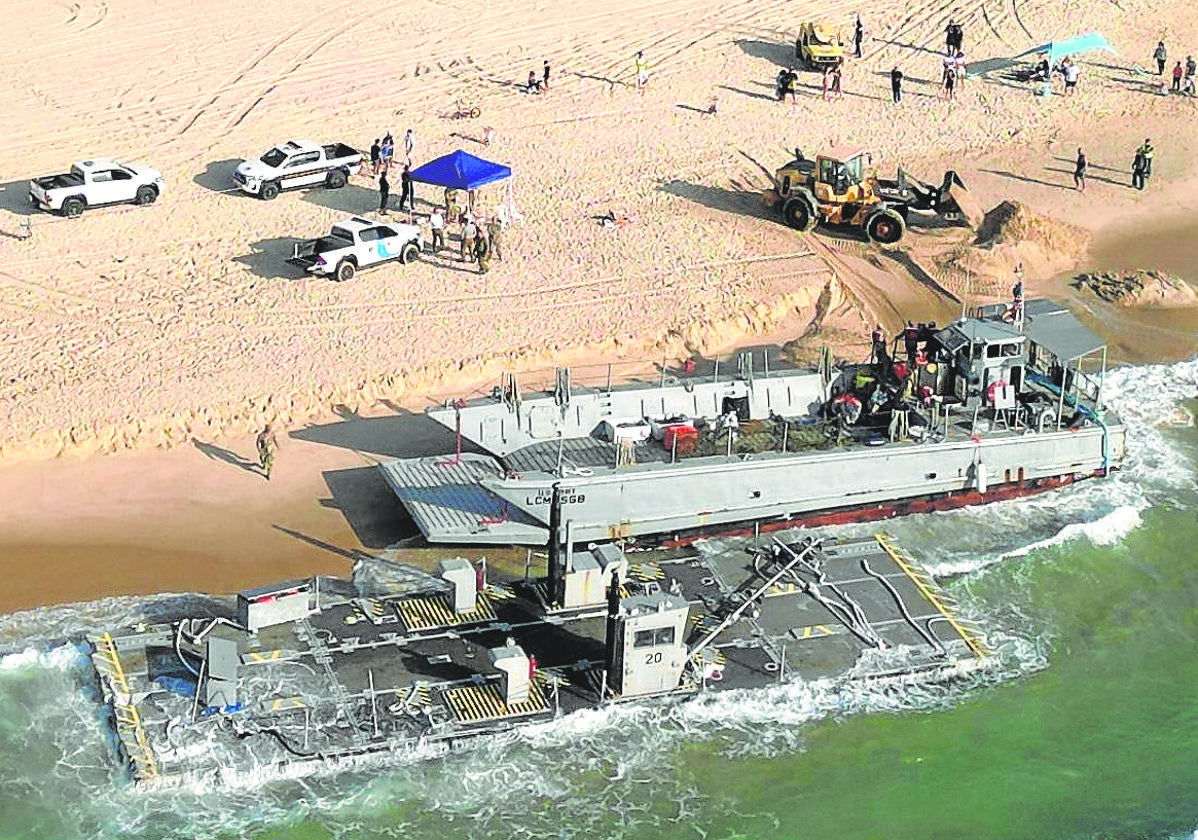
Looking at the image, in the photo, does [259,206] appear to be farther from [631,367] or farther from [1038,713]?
[1038,713]

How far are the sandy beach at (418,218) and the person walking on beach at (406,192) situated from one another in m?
0.79

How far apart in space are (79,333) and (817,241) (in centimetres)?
1731

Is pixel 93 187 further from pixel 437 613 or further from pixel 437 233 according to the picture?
pixel 437 613

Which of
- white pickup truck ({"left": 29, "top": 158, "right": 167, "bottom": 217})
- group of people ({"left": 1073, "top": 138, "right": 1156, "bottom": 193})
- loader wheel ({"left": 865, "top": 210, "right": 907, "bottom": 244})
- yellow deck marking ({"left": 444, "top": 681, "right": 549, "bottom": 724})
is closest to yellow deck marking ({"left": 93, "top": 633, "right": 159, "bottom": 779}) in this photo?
yellow deck marking ({"left": 444, "top": 681, "right": 549, "bottom": 724})

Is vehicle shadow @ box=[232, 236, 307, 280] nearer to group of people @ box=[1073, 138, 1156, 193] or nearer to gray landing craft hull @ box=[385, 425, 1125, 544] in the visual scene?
gray landing craft hull @ box=[385, 425, 1125, 544]

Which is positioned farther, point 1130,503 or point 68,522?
point 1130,503

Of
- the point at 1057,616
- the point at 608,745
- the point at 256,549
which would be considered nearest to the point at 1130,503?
the point at 1057,616

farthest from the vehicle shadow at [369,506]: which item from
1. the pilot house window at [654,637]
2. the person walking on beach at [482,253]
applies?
the person walking on beach at [482,253]

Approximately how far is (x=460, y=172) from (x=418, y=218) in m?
1.83

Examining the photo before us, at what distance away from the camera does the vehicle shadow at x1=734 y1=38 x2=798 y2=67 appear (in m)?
52.5

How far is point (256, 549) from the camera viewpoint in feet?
101

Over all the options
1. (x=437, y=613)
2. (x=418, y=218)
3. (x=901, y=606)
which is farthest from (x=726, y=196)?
(x=437, y=613)

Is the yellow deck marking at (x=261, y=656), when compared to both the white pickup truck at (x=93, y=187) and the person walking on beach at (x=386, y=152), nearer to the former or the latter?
the white pickup truck at (x=93, y=187)

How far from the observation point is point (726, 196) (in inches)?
1748
